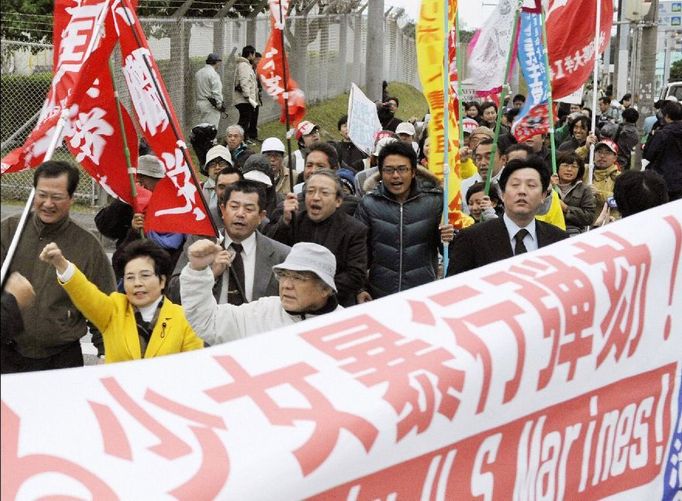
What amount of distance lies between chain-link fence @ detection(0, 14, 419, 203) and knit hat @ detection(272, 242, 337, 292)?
98 centimetres

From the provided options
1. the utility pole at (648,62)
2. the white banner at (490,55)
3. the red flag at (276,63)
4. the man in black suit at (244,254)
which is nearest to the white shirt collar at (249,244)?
the man in black suit at (244,254)

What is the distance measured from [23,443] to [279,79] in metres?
5.56

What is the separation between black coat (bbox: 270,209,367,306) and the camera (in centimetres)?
631

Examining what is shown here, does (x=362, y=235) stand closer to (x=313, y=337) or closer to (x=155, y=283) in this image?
(x=155, y=283)

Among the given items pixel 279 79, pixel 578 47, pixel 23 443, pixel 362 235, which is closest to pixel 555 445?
pixel 23 443

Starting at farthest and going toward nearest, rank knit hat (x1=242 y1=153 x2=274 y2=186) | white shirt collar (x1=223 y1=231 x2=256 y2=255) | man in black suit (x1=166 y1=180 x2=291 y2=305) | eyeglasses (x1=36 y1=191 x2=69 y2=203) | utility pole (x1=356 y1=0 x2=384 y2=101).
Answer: utility pole (x1=356 y1=0 x2=384 y2=101) → knit hat (x1=242 y1=153 x2=274 y2=186) → white shirt collar (x1=223 y1=231 x2=256 y2=255) → man in black suit (x1=166 y1=180 x2=291 y2=305) → eyeglasses (x1=36 y1=191 x2=69 y2=203)

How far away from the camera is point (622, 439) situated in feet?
12.2

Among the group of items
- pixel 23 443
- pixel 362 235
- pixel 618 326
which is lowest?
pixel 362 235

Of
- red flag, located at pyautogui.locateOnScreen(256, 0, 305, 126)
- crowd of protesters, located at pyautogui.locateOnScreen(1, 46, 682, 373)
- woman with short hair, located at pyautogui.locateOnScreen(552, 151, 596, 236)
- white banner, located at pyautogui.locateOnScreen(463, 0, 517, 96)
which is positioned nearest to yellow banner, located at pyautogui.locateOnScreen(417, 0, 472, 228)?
crowd of protesters, located at pyautogui.locateOnScreen(1, 46, 682, 373)

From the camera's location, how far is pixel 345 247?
636cm

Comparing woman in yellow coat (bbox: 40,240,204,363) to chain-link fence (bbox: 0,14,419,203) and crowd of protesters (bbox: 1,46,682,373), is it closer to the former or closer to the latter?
crowd of protesters (bbox: 1,46,682,373)

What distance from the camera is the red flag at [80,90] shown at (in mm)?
4465

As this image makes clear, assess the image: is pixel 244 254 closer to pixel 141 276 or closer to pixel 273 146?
pixel 141 276

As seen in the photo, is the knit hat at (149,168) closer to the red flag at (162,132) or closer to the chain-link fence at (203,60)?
the chain-link fence at (203,60)
